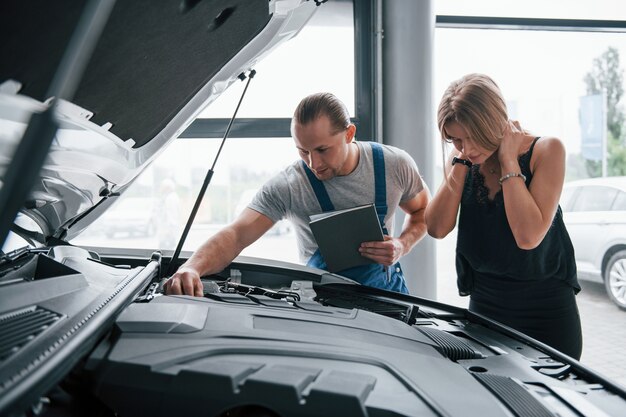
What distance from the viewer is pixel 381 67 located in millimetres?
2672

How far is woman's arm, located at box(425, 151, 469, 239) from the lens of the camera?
Answer: 1376 millimetres

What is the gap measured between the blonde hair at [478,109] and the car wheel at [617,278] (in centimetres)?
263

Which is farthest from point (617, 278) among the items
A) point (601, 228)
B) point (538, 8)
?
point (538, 8)

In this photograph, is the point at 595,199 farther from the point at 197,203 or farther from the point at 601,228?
the point at 197,203

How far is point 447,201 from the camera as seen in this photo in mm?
1396

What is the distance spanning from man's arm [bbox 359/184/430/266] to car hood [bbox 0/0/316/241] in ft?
2.00

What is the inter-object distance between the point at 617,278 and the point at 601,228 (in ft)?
1.11

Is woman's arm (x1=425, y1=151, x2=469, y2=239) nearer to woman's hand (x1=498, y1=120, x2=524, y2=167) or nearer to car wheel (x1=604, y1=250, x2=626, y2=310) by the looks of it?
woman's hand (x1=498, y1=120, x2=524, y2=167)

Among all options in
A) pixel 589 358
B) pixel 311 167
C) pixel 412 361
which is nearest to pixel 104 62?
pixel 412 361

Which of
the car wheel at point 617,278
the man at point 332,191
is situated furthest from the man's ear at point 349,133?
the car wheel at point 617,278

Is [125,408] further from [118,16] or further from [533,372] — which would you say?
[533,372]

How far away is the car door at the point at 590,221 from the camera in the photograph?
3428 millimetres

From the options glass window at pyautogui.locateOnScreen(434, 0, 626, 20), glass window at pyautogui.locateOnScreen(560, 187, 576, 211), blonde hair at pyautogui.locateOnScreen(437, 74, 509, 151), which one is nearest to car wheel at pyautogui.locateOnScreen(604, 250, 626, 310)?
glass window at pyautogui.locateOnScreen(560, 187, 576, 211)

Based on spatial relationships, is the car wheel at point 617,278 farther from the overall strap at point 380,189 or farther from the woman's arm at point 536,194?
the woman's arm at point 536,194
